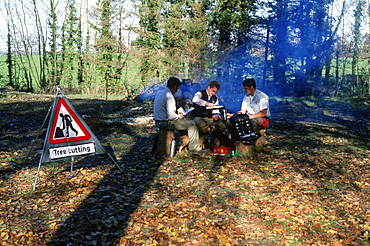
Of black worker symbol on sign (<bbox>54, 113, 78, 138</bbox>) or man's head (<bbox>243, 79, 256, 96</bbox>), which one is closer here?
black worker symbol on sign (<bbox>54, 113, 78, 138</bbox>)

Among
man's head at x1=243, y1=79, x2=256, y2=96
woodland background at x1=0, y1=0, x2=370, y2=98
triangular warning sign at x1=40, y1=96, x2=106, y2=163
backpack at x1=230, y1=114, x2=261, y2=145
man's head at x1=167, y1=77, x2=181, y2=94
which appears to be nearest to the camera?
triangular warning sign at x1=40, y1=96, x2=106, y2=163

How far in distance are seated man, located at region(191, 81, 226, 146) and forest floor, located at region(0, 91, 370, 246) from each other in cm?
78

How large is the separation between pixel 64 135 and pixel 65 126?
0.52 ft

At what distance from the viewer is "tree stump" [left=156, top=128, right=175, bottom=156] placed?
7824 millimetres

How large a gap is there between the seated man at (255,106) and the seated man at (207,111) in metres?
0.72

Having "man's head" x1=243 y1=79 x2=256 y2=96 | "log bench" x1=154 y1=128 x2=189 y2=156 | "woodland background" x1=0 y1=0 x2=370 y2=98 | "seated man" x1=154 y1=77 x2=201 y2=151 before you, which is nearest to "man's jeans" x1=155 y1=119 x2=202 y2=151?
"seated man" x1=154 y1=77 x2=201 y2=151

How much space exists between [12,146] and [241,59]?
19.8 m

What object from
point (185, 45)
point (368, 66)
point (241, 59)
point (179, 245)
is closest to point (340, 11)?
point (368, 66)

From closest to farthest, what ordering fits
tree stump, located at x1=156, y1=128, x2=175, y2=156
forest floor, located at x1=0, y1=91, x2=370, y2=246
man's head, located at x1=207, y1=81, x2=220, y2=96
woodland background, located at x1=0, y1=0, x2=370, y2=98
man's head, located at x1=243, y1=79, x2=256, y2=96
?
forest floor, located at x1=0, y1=91, x2=370, y2=246 < man's head, located at x1=243, y1=79, x2=256, y2=96 < tree stump, located at x1=156, y1=128, x2=175, y2=156 < man's head, located at x1=207, y1=81, x2=220, y2=96 < woodland background, located at x1=0, y1=0, x2=370, y2=98

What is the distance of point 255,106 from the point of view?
7910 millimetres

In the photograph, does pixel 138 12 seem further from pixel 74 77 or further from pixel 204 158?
pixel 204 158

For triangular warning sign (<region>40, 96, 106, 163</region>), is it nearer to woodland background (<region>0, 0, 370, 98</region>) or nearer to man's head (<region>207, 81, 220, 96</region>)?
man's head (<region>207, 81, 220, 96</region>)

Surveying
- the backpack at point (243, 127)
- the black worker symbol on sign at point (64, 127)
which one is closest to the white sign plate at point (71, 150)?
the black worker symbol on sign at point (64, 127)

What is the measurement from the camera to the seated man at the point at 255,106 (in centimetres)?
769
